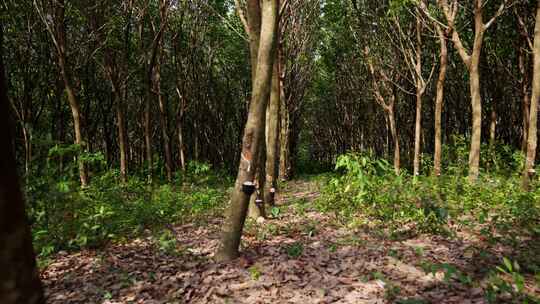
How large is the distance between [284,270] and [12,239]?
3785 millimetres

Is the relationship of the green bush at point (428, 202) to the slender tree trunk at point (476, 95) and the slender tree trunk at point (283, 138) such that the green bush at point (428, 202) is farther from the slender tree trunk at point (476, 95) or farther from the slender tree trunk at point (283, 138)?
the slender tree trunk at point (283, 138)

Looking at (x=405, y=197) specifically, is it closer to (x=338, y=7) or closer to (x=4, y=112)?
(x=4, y=112)

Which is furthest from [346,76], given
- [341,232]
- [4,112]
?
[4,112]

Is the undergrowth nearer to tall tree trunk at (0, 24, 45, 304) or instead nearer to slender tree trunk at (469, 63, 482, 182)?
tall tree trunk at (0, 24, 45, 304)

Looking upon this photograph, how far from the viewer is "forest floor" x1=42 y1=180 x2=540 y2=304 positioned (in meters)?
4.02

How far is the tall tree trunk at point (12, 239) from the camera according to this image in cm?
127

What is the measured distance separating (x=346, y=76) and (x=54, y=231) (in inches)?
896

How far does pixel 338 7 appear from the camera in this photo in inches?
707

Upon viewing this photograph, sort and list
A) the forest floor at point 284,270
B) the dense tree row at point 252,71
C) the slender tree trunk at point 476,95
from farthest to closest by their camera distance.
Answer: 1. the slender tree trunk at point 476,95
2. the dense tree row at point 252,71
3. the forest floor at point 284,270

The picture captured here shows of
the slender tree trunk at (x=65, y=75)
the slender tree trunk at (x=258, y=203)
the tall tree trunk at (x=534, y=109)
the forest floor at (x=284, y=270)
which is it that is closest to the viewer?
the forest floor at (x=284, y=270)

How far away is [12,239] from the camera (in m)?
1.30

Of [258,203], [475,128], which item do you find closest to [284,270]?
[258,203]

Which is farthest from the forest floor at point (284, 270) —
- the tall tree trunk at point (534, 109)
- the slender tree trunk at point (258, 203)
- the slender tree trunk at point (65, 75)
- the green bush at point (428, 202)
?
the slender tree trunk at point (65, 75)

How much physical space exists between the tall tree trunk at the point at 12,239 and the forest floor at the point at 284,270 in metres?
3.00
